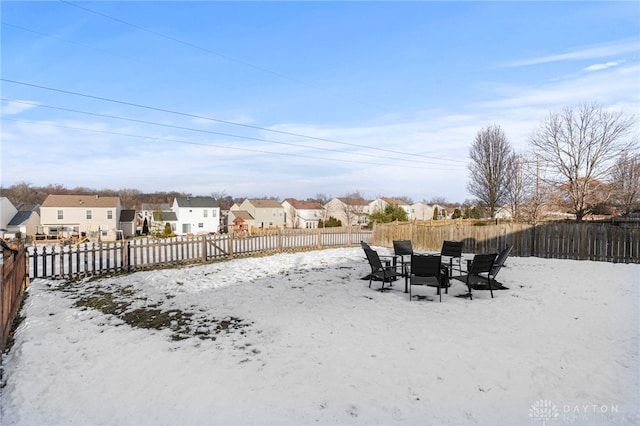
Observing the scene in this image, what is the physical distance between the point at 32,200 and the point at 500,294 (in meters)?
102

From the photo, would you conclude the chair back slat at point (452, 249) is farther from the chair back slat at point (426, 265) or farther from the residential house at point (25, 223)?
the residential house at point (25, 223)

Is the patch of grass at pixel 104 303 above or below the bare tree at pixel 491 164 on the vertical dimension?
below

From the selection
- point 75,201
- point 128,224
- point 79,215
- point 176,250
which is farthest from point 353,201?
point 176,250

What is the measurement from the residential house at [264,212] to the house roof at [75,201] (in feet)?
78.9

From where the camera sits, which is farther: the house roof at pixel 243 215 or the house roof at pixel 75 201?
the house roof at pixel 243 215

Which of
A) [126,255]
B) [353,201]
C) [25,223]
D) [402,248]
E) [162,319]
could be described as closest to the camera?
[162,319]

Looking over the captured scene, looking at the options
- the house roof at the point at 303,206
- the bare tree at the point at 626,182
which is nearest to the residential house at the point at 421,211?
the house roof at the point at 303,206

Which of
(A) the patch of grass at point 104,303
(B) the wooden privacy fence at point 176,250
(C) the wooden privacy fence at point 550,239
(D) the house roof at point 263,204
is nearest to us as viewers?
(A) the patch of grass at point 104,303

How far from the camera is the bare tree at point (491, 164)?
29.7 m

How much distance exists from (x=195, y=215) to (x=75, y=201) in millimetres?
17550

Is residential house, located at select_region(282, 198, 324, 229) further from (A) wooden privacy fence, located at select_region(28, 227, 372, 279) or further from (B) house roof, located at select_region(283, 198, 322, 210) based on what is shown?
(A) wooden privacy fence, located at select_region(28, 227, 372, 279)

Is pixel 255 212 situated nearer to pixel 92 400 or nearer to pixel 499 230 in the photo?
pixel 499 230

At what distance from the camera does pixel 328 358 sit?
175 inches

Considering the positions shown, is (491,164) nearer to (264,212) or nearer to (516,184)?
(516,184)
